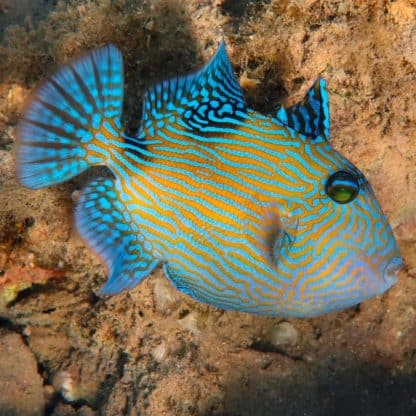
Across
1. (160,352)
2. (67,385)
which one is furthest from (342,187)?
(67,385)

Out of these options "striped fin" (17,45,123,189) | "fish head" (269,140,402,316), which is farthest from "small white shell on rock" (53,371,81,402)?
"fish head" (269,140,402,316)

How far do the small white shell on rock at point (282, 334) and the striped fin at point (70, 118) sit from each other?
212 cm

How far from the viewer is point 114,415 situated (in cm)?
316

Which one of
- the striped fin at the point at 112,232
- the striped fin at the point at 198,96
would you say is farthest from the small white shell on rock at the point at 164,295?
the striped fin at the point at 198,96

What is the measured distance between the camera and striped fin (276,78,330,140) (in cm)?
204

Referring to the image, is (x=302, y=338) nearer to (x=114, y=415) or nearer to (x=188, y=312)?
Answer: (x=188, y=312)

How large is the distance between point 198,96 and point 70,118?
705mm

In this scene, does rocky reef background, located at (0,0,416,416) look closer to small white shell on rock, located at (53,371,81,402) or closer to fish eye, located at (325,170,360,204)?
small white shell on rock, located at (53,371,81,402)

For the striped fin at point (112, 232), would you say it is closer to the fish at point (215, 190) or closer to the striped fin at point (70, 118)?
the fish at point (215, 190)

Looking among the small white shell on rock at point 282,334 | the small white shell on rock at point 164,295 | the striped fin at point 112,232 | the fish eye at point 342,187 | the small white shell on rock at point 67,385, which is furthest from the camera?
the small white shell on rock at point 67,385

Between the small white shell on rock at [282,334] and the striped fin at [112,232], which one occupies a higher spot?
the striped fin at [112,232]

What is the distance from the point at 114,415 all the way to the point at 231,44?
A: 301 cm

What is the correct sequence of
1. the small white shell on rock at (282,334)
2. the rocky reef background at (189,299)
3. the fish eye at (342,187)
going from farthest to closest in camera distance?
the small white shell on rock at (282,334), the rocky reef background at (189,299), the fish eye at (342,187)

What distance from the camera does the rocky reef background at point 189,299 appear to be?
106 inches
